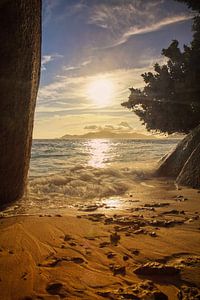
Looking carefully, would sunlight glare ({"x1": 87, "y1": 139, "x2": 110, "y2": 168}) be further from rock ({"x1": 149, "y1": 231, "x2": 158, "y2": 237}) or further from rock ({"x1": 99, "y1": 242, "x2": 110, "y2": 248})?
rock ({"x1": 99, "y1": 242, "x2": 110, "y2": 248})

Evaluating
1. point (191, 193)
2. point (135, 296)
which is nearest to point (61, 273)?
point (135, 296)

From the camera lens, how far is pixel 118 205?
6152 mm

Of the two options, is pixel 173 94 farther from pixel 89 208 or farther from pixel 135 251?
pixel 135 251

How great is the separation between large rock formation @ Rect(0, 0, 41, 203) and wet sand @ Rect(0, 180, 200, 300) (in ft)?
3.24

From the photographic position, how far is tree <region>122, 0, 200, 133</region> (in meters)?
12.5

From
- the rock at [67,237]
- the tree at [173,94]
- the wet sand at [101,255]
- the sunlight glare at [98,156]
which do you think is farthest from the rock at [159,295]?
the sunlight glare at [98,156]

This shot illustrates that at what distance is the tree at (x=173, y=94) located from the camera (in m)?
12.5

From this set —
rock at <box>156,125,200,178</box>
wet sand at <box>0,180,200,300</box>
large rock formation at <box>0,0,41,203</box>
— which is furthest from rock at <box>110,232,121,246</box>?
rock at <box>156,125,200,178</box>

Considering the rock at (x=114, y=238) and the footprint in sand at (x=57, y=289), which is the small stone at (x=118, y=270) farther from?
the rock at (x=114, y=238)

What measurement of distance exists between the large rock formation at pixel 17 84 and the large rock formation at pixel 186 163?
191 inches

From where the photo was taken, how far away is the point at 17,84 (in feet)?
15.8

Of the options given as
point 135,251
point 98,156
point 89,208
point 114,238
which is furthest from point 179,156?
point 98,156

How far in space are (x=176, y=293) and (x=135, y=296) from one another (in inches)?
13.9

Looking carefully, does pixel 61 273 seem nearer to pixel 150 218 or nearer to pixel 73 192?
pixel 150 218
